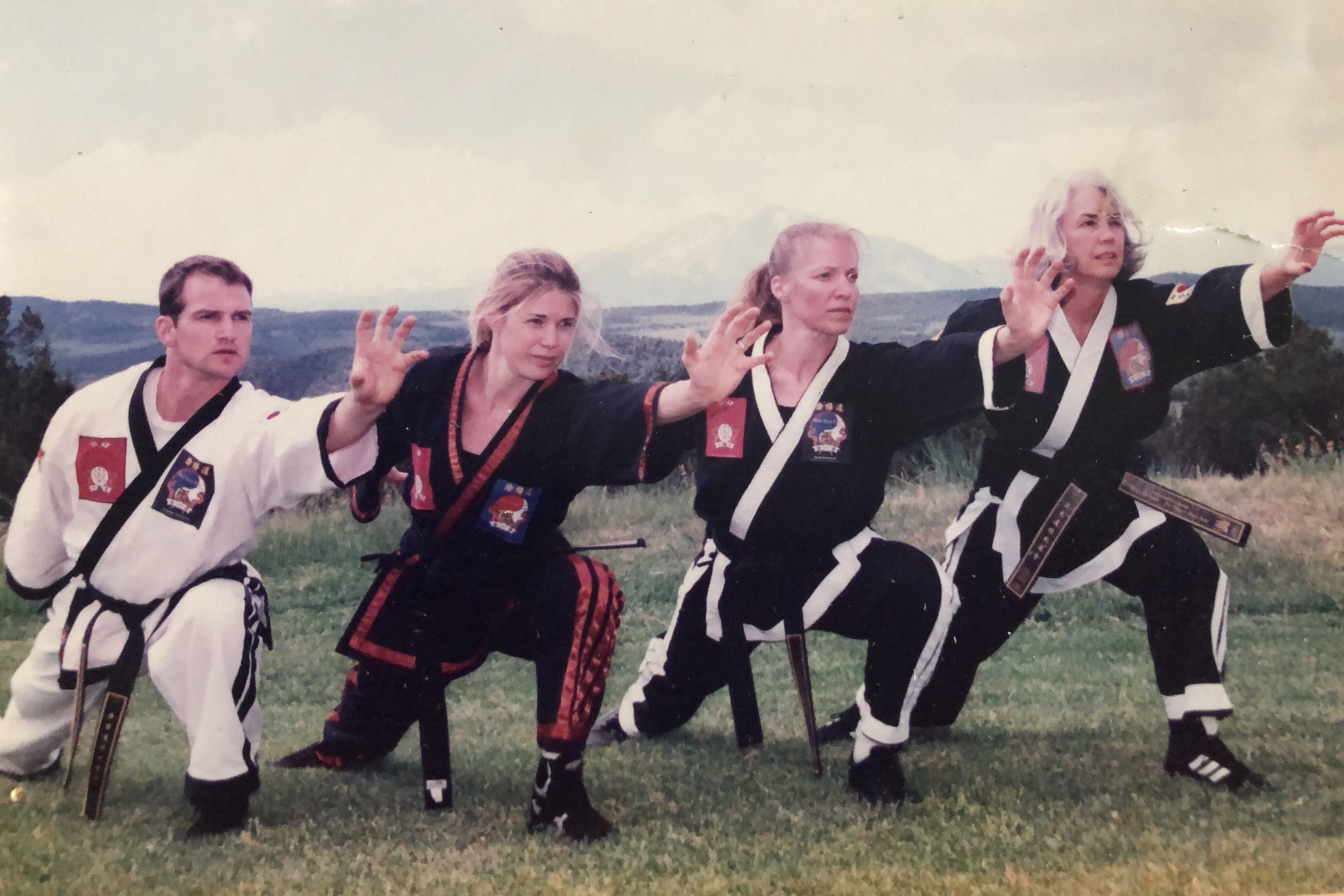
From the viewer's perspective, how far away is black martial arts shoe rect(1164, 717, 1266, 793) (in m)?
2.60

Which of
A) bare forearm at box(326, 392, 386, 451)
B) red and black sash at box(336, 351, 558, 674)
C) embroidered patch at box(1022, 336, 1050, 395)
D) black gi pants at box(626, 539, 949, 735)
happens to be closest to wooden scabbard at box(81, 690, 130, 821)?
red and black sash at box(336, 351, 558, 674)

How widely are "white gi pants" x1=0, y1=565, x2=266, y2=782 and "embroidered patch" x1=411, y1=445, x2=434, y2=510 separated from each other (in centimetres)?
42

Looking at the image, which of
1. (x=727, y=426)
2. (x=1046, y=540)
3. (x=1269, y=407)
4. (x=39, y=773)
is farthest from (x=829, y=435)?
(x=39, y=773)

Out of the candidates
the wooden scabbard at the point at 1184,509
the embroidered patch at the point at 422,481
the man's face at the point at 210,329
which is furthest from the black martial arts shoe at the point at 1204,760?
the man's face at the point at 210,329

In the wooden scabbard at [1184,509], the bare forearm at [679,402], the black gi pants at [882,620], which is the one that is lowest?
the black gi pants at [882,620]

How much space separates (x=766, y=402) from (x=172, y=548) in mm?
1344

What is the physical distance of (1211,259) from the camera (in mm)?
3016

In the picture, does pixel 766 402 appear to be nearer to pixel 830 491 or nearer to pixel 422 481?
pixel 830 491

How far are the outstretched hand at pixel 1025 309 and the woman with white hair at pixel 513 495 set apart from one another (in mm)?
537

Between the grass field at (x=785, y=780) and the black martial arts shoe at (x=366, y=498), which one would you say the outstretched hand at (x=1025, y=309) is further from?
the black martial arts shoe at (x=366, y=498)

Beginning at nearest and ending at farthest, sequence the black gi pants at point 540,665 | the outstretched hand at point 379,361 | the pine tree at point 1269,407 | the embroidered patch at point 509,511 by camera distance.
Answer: the outstretched hand at point 379,361
the black gi pants at point 540,665
the embroidered patch at point 509,511
the pine tree at point 1269,407

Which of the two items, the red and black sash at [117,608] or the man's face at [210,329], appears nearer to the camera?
the red and black sash at [117,608]

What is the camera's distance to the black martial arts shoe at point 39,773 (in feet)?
8.44

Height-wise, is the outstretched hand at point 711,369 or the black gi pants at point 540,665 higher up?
the outstretched hand at point 711,369
